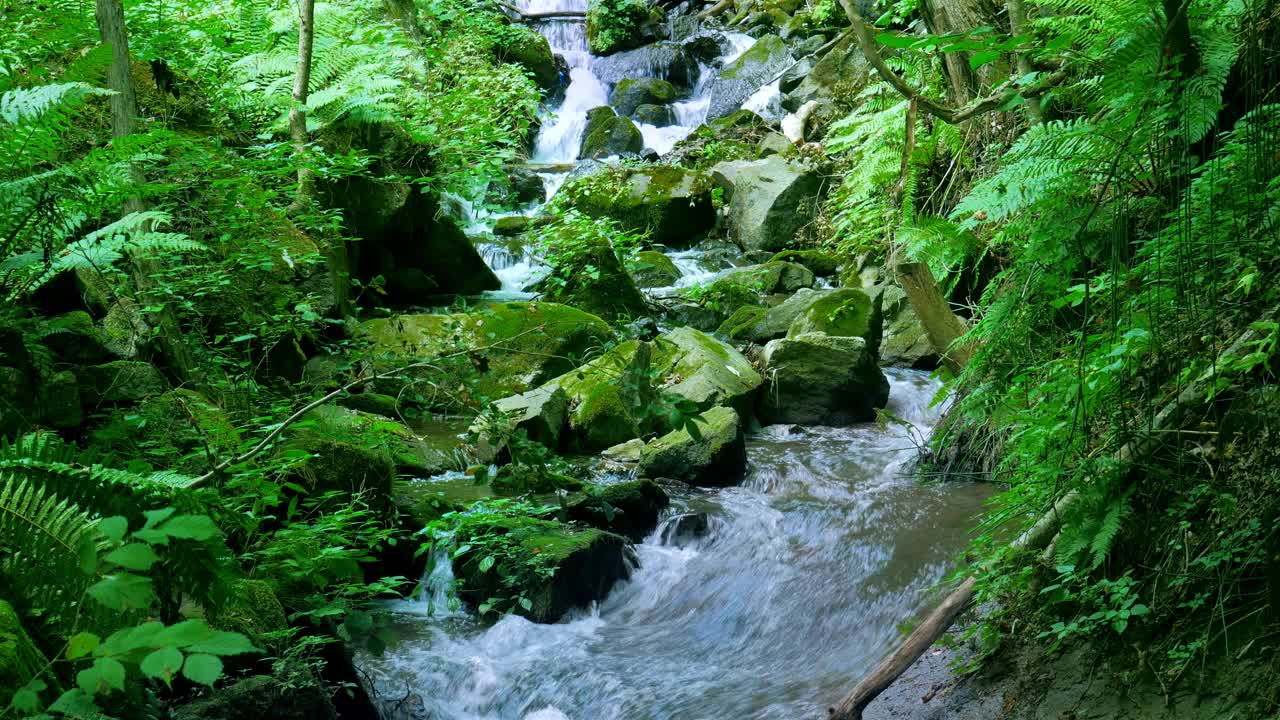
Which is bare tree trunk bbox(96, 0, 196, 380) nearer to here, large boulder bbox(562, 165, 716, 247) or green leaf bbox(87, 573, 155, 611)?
green leaf bbox(87, 573, 155, 611)

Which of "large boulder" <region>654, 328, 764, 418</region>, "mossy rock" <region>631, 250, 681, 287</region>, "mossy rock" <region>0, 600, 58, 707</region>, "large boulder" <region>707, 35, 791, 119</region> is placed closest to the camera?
"mossy rock" <region>0, 600, 58, 707</region>

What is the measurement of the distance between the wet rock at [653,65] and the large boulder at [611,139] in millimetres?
3008

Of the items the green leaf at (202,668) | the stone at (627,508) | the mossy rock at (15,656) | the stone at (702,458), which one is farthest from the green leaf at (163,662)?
the stone at (702,458)

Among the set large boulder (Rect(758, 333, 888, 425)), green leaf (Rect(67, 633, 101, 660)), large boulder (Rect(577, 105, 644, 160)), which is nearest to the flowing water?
large boulder (Rect(758, 333, 888, 425))

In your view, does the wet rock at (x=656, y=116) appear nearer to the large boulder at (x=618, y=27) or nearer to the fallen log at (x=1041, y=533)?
the large boulder at (x=618, y=27)

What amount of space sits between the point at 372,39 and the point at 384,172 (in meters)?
1.52

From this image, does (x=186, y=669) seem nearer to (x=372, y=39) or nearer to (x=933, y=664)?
(x=933, y=664)

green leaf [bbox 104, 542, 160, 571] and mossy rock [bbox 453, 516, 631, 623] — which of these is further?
mossy rock [bbox 453, 516, 631, 623]

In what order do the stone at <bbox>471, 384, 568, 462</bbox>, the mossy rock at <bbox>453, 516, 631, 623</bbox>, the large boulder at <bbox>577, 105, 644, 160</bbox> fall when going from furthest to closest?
the large boulder at <bbox>577, 105, 644, 160</bbox> < the stone at <bbox>471, 384, 568, 462</bbox> < the mossy rock at <bbox>453, 516, 631, 623</bbox>

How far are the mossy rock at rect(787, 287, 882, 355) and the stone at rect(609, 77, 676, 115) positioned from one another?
10.4m

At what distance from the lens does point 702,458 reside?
6891 mm

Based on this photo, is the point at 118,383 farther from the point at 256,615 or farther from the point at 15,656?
the point at 15,656

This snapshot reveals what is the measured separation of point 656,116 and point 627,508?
43.6 feet

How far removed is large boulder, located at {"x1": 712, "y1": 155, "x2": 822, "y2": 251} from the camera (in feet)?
42.4
